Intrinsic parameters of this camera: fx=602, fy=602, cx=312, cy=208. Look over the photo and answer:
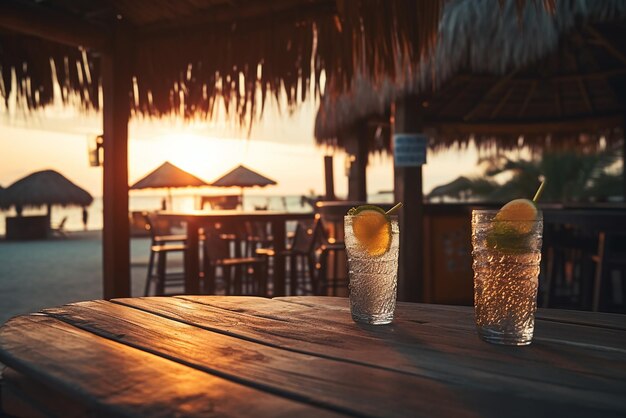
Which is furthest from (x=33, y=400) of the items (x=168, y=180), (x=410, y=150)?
(x=168, y=180)

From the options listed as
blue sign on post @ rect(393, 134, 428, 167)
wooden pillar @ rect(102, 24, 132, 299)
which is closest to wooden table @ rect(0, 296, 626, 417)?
wooden pillar @ rect(102, 24, 132, 299)

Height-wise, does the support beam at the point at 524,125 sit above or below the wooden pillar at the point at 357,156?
above

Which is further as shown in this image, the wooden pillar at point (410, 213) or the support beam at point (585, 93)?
the support beam at point (585, 93)

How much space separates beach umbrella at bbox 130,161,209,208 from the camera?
11.7 m

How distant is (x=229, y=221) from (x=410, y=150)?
1537 mm

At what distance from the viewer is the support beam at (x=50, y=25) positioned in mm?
2641

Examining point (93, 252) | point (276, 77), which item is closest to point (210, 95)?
point (276, 77)

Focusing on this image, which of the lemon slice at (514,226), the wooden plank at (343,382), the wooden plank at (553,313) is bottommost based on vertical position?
the wooden plank at (553,313)

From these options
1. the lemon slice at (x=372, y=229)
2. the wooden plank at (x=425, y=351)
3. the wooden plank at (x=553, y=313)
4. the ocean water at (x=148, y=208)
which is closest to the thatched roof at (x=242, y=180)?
the ocean water at (x=148, y=208)

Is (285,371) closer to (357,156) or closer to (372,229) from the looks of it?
(372,229)

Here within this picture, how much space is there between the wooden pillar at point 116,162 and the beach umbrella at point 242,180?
29.5 feet

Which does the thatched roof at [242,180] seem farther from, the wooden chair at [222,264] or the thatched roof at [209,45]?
the thatched roof at [209,45]

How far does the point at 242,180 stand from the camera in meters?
12.4

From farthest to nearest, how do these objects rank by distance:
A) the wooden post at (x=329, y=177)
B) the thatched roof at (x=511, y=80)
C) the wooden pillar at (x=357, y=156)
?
the wooden post at (x=329, y=177), the wooden pillar at (x=357, y=156), the thatched roof at (x=511, y=80)
